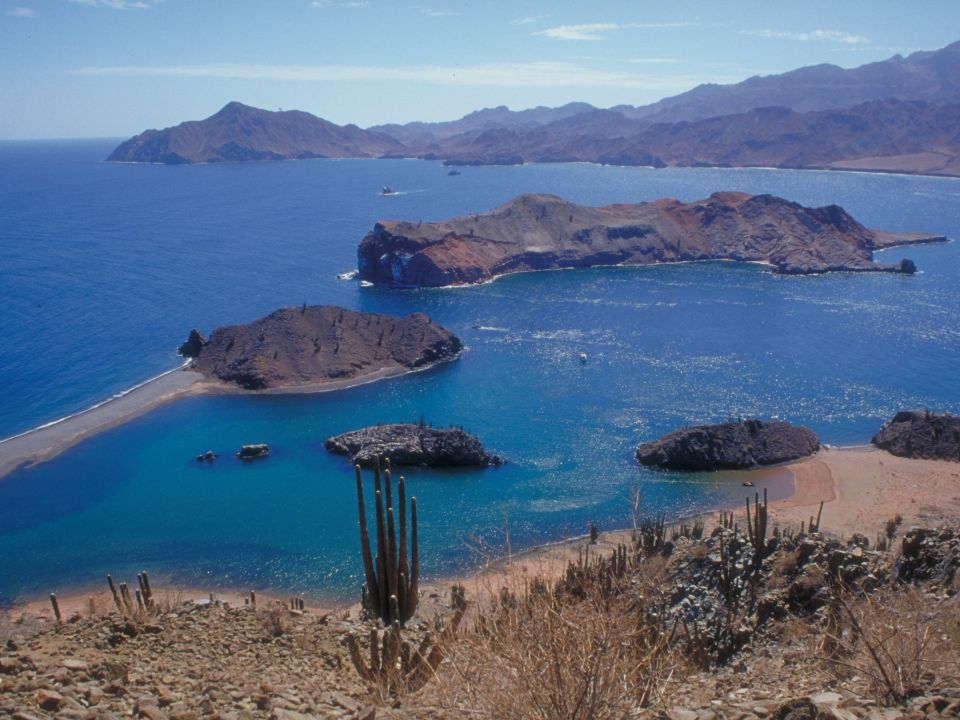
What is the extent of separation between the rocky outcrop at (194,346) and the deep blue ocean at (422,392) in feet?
3.73

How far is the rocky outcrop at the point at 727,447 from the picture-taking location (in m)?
42.4

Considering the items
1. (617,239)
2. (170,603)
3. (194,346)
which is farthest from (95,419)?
(617,239)

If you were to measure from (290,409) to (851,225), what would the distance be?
277 feet

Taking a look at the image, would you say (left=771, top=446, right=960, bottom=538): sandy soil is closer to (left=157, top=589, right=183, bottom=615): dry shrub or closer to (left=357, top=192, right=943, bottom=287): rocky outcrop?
(left=157, top=589, right=183, bottom=615): dry shrub

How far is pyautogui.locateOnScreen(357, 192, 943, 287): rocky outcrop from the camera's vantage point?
90.7 m

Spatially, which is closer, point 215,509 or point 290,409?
point 215,509

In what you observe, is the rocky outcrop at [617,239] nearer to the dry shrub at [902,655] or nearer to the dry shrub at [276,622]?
the dry shrub at [276,622]

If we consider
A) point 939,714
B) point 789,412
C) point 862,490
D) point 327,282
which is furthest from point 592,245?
point 939,714

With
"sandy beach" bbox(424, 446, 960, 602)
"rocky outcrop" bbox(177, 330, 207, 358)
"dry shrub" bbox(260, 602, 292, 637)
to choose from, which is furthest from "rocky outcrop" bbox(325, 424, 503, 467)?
"rocky outcrop" bbox(177, 330, 207, 358)

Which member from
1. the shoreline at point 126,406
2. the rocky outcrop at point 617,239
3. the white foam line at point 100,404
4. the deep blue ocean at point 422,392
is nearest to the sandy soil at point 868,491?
the deep blue ocean at point 422,392

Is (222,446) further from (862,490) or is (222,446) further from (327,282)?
(327,282)

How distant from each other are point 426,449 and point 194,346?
27957 mm

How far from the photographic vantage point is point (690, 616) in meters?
21.5

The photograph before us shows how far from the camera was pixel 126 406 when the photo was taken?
52.2 metres
